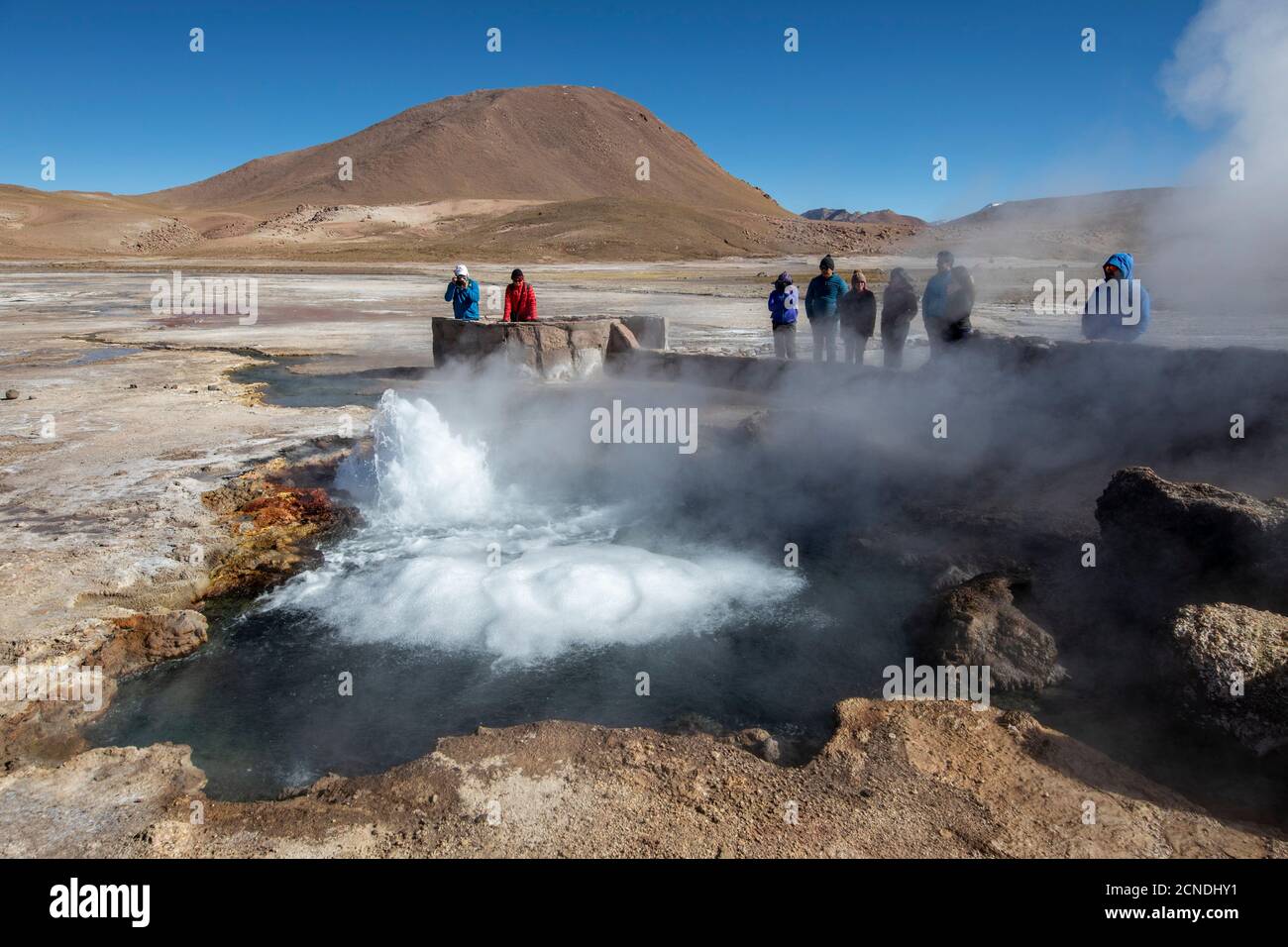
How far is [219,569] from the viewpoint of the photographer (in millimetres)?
4664

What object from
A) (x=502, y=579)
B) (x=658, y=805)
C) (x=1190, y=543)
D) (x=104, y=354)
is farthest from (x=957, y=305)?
(x=104, y=354)

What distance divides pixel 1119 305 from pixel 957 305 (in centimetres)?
127

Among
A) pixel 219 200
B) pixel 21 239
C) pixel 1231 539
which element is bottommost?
pixel 1231 539

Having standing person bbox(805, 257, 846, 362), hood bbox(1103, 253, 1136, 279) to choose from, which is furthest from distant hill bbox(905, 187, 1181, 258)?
standing person bbox(805, 257, 846, 362)

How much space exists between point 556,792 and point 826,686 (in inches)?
57.2

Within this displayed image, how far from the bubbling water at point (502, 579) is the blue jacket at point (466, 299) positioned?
3939mm

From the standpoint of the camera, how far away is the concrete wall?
9078 millimetres

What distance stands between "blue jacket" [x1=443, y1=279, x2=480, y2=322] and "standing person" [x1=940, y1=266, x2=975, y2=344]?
524cm

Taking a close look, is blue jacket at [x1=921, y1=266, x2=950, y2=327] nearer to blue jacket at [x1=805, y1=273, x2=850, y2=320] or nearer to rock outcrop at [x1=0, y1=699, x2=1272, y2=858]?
blue jacket at [x1=805, y1=273, x2=850, y2=320]

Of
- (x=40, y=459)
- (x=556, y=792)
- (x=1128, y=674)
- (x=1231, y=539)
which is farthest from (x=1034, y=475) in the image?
(x=40, y=459)

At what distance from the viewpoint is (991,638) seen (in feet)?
11.6

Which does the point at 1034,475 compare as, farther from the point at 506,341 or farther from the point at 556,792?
the point at 506,341

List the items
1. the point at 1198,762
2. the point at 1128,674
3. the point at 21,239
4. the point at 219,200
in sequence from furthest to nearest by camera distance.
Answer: the point at 219,200
the point at 21,239
the point at 1128,674
the point at 1198,762

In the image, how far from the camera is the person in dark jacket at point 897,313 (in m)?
7.71
